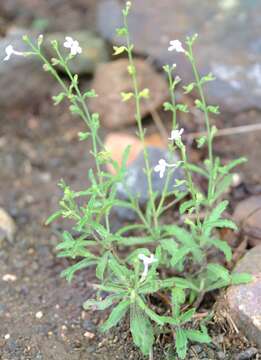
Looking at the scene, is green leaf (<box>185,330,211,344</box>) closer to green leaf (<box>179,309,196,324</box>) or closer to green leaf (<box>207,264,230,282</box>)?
green leaf (<box>179,309,196,324</box>)

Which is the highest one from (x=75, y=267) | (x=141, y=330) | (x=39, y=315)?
(x=75, y=267)

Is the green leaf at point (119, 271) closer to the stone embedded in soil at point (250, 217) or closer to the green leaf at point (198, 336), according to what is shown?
the green leaf at point (198, 336)

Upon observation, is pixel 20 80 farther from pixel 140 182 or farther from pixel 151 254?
pixel 151 254

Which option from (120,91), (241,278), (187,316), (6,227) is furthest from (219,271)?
(120,91)

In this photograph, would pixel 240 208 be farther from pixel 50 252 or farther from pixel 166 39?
pixel 166 39

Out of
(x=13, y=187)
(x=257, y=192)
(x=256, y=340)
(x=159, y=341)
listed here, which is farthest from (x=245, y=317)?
(x=13, y=187)

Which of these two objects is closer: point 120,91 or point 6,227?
point 6,227
